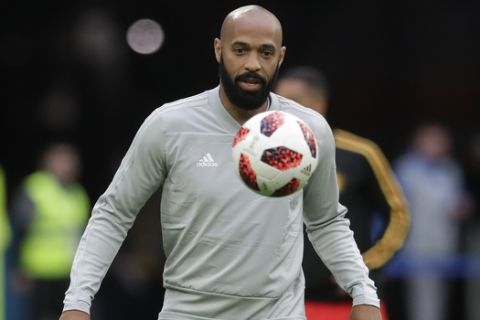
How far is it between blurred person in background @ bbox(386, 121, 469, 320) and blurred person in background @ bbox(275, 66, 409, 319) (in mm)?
5656

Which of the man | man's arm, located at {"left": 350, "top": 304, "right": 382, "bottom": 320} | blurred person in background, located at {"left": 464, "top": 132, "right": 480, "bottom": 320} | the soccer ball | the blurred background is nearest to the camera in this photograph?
the soccer ball

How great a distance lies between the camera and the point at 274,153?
514 cm

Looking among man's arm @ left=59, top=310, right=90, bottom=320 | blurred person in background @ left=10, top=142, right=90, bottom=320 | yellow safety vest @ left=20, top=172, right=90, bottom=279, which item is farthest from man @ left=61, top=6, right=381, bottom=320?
yellow safety vest @ left=20, top=172, right=90, bottom=279

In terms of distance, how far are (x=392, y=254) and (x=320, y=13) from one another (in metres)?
8.30

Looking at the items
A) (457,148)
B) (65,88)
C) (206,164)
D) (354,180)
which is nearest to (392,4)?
(457,148)

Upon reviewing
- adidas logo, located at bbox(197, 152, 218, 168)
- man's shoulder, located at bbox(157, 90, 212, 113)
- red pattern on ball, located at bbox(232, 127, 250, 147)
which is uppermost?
man's shoulder, located at bbox(157, 90, 212, 113)

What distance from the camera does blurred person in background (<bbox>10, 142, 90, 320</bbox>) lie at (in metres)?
12.8

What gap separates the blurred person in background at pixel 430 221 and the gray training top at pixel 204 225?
25.8ft

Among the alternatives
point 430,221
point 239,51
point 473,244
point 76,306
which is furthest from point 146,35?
point 76,306

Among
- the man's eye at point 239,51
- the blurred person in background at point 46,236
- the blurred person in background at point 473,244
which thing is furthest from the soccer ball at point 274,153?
the blurred person in background at point 473,244

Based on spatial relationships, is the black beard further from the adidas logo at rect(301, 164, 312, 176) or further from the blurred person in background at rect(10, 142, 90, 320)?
the blurred person in background at rect(10, 142, 90, 320)

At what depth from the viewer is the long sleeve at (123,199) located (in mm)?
5441

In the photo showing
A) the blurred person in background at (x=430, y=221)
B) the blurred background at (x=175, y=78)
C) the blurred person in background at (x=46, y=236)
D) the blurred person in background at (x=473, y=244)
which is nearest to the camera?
the blurred person in background at (x=46, y=236)

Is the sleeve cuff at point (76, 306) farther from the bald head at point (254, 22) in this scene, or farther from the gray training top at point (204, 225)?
the bald head at point (254, 22)
